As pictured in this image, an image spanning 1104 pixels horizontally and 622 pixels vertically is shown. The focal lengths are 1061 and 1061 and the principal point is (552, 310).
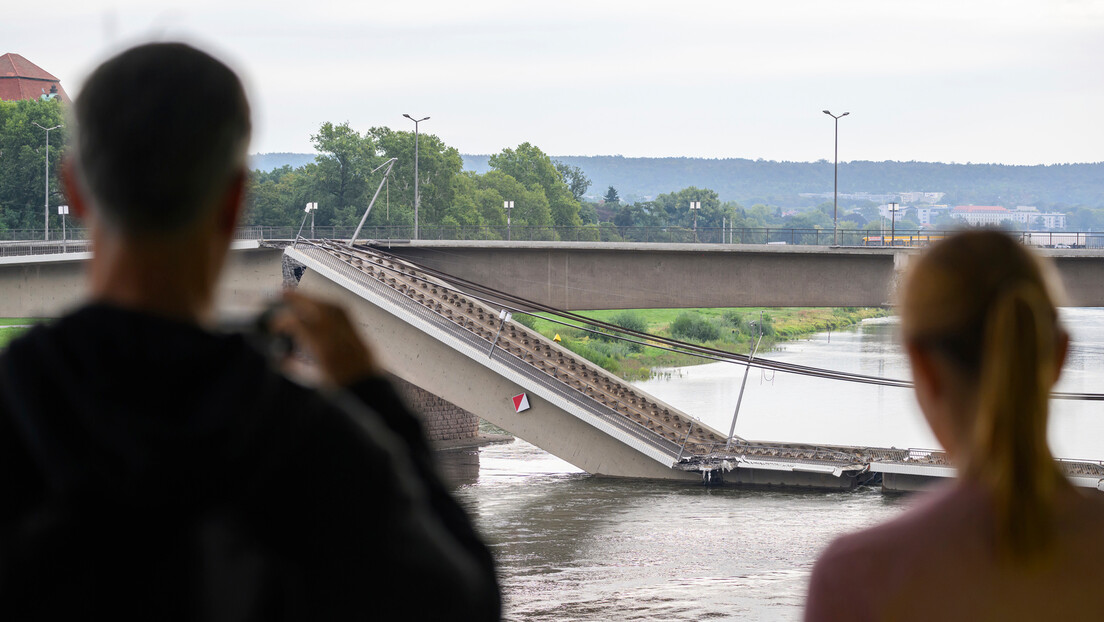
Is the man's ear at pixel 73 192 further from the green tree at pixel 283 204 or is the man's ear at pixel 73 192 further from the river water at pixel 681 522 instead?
the green tree at pixel 283 204

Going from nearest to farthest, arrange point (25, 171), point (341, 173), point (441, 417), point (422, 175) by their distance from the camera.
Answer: point (441, 417), point (25, 171), point (341, 173), point (422, 175)

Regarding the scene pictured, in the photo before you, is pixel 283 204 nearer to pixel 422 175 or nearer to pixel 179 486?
pixel 422 175

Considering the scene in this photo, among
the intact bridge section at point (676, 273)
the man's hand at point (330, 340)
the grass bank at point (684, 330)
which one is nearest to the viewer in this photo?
the man's hand at point (330, 340)

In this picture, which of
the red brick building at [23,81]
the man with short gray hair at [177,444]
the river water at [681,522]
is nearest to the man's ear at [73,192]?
the man with short gray hair at [177,444]

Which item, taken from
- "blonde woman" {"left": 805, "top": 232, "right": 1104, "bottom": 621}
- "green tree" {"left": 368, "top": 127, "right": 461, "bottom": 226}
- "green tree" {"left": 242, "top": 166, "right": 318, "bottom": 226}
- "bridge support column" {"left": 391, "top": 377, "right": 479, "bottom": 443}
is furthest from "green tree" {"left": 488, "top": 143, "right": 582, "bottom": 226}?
"blonde woman" {"left": 805, "top": 232, "right": 1104, "bottom": 621}

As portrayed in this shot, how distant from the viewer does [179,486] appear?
1.01 metres

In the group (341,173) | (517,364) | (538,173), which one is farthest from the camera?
(538,173)

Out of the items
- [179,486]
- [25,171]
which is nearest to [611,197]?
[25,171]

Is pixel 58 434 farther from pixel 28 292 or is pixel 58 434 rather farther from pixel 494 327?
pixel 28 292

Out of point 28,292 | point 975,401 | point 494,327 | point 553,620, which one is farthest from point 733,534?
point 975,401

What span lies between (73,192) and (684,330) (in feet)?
242

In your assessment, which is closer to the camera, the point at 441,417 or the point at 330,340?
the point at 330,340

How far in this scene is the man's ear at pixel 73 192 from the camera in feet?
3.86

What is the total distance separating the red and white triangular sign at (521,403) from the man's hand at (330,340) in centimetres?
2545
